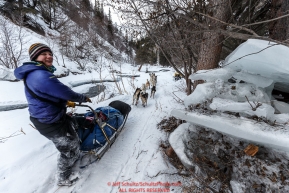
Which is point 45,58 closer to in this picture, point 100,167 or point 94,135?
point 94,135

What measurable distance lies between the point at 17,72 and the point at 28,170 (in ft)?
5.11

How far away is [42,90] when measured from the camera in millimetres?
1630

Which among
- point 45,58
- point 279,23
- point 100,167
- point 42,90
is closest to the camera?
point 42,90

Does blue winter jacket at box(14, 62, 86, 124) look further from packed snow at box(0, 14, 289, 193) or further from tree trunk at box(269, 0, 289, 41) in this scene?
tree trunk at box(269, 0, 289, 41)

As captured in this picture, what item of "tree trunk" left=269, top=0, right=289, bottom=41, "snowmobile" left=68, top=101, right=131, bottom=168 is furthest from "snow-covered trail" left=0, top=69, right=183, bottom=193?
"tree trunk" left=269, top=0, right=289, bottom=41

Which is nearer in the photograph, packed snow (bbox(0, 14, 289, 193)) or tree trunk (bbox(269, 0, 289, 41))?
packed snow (bbox(0, 14, 289, 193))

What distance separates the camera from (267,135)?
1.45m

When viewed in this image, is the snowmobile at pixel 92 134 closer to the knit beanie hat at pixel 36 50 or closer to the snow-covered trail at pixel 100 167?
the snow-covered trail at pixel 100 167

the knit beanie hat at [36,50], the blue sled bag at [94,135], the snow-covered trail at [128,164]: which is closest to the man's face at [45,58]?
the knit beanie hat at [36,50]

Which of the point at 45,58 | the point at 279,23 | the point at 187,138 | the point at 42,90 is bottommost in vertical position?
the point at 187,138

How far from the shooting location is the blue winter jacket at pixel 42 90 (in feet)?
5.29

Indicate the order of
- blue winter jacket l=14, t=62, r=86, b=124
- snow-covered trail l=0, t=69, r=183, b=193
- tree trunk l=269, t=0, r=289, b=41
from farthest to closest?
tree trunk l=269, t=0, r=289, b=41 → snow-covered trail l=0, t=69, r=183, b=193 → blue winter jacket l=14, t=62, r=86, b=124

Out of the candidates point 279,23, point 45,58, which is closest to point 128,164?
point 45,58

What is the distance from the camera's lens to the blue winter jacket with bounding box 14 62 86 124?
5.29 feet
